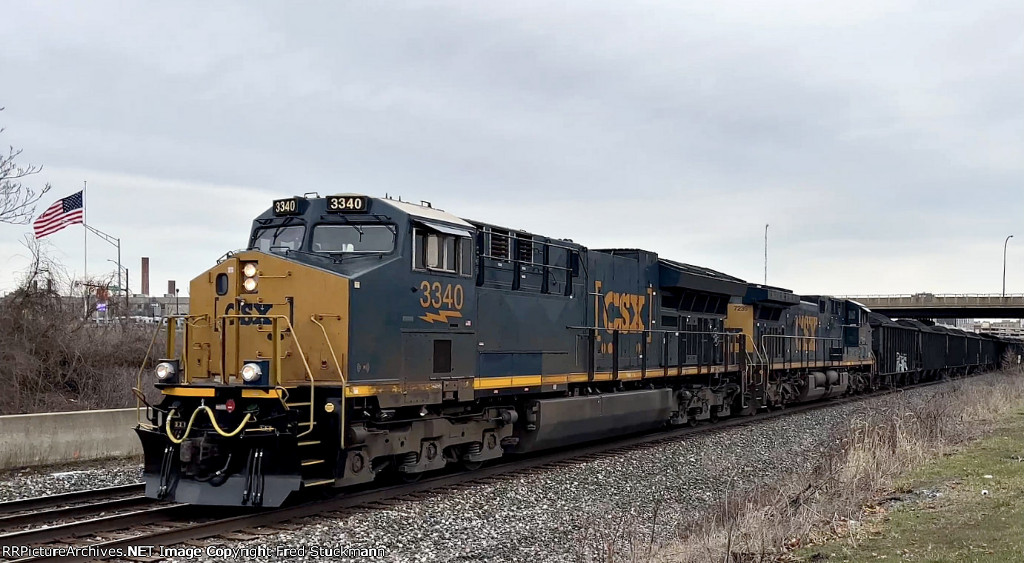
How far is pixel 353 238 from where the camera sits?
10891 mm

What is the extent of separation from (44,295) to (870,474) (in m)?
16.6

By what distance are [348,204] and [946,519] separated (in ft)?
25.4

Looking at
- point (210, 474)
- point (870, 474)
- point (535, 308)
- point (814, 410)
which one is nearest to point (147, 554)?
point (210, 474)

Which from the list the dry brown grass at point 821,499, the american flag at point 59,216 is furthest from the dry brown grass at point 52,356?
the dry brown grass at point 821,499

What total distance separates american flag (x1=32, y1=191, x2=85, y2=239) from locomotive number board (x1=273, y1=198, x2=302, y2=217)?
1675cm

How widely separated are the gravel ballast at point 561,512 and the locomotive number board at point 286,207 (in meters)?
3.99

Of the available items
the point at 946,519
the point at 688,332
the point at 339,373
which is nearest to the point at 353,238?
the point at 339,373

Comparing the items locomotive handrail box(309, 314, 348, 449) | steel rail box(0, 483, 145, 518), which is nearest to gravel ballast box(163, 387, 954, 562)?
locomotive handrail box(309, 314, 348, 449)

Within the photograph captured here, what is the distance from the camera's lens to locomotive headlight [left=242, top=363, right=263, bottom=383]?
9.19 m

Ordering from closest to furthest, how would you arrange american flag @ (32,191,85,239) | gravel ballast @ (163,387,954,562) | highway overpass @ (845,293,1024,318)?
gravel ballast @ (163,387,954,562) → american flag @ (32,191,85,239) → highway overpass @ (845,293,1024,318)

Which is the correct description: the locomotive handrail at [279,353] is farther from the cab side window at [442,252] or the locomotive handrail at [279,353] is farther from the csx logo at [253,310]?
the cab side window at [442,252]

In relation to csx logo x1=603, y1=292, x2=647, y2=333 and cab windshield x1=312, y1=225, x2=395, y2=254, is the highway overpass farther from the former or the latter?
cab windshield x1=312, y1=225, x2=395, y2=254

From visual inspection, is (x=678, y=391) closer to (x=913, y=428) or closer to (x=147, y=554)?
(x=913, y=428)

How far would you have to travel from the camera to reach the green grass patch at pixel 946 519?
7.37 meters
